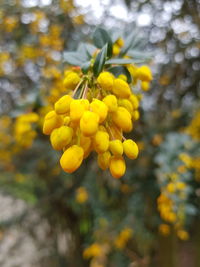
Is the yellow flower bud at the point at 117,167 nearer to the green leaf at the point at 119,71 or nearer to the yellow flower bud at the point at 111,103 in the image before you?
the yellow flower bud at the point at 111,103

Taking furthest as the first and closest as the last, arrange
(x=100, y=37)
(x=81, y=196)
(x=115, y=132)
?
(x=81, y=196)
(x=100, y=37)
(x=115, y=132)

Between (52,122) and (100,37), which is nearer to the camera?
(52,122)

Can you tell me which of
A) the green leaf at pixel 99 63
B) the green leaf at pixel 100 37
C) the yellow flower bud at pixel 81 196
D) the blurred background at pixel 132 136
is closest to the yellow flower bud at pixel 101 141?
the green leaf at pixel 99 63

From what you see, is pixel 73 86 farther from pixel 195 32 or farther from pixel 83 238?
pixel 83 238

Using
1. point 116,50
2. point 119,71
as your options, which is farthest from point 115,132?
point 116,50

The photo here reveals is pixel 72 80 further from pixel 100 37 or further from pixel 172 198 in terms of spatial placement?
pixel 172 198

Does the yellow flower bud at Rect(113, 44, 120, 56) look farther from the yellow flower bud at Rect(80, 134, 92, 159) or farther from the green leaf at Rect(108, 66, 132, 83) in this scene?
the yellow flower bud at Rect(80, 134, 92, 159)
